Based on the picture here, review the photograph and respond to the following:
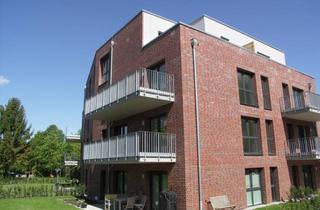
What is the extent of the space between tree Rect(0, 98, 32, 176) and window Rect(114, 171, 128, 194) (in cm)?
3178

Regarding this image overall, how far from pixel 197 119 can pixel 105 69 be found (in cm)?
1077

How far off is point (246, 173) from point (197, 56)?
6.45m

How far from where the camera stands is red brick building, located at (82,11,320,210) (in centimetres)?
1135

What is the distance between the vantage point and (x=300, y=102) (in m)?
16.8

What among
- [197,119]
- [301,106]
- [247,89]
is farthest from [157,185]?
[301,106]

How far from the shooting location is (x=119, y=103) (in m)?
12.4

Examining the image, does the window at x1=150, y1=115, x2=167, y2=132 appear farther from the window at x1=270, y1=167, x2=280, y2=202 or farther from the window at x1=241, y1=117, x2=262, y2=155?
the window at x1=270, y1=167, x2=280, y2=202

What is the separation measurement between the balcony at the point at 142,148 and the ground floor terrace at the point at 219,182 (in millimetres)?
729

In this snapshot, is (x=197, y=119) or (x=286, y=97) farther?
(x=286, y=97)

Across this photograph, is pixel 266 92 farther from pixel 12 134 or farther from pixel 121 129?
pixel 12 134

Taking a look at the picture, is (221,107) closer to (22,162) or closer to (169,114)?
(169,114)

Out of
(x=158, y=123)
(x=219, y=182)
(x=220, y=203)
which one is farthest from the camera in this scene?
(x=158, y=123)

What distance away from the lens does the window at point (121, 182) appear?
1549cm

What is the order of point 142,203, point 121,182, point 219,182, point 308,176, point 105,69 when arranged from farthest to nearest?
1. point 105,69
2. point 308,176
3. point 121,182
4. point 142,203
5. point 219,182
